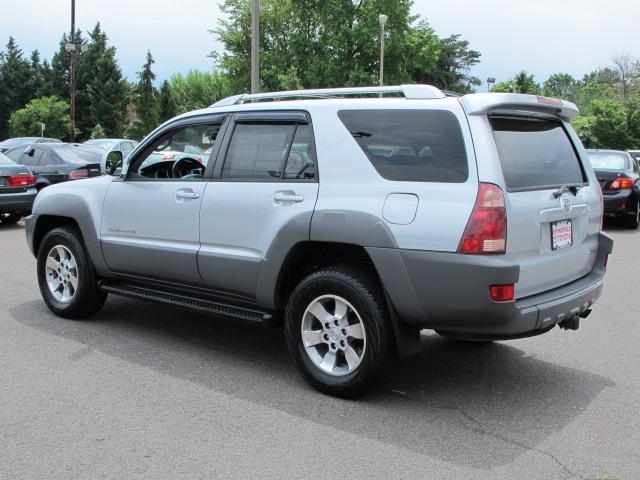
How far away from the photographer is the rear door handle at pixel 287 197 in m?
4.38

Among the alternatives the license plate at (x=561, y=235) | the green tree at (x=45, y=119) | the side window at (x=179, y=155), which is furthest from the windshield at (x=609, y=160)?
the green tree at (x=45, y=119)

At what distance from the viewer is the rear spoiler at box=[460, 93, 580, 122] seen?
151 inches

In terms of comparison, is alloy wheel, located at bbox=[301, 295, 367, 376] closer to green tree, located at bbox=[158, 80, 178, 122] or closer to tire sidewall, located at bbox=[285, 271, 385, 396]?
tire sidewall, located at bbox=[285, 271, 385, 396]

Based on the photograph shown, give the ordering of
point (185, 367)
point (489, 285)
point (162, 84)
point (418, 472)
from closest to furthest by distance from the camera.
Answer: point (418, 472) < point (489, 285) < point (185, 367) < point (162, 84)

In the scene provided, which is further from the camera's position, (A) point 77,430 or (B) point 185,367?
(B) point 185,367

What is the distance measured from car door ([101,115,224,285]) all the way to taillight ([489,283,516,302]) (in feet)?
7.30

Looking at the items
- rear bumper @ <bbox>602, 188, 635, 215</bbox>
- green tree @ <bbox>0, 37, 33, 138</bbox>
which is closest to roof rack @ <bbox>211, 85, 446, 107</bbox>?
rear bumper @ <bbox>602, 188, 635, 215</bbox>

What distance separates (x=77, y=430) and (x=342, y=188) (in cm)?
207

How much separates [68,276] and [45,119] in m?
52.9

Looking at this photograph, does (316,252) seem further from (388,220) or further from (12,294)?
(12,294)

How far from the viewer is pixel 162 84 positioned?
6588cm

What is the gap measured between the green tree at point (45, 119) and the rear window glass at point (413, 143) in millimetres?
54661

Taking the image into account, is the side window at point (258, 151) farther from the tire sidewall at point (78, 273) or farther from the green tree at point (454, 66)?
the green tree at point (454, 66)

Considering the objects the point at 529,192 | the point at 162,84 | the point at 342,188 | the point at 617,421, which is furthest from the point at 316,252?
the point at 162,84
